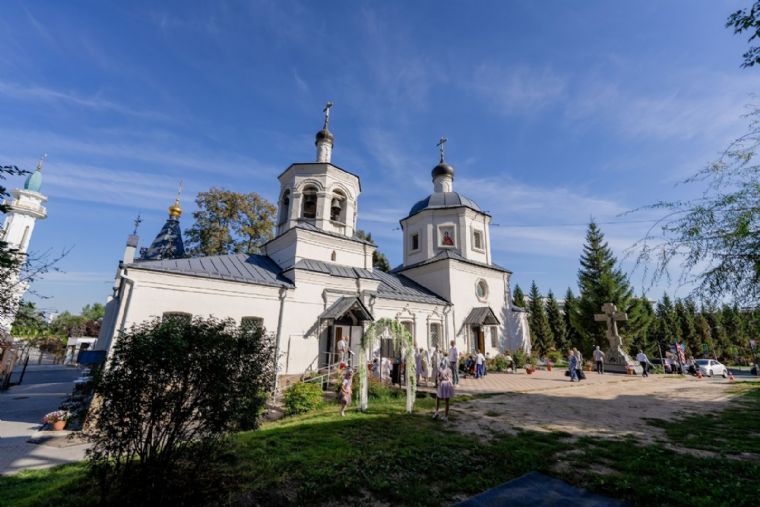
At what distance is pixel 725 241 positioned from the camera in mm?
6570

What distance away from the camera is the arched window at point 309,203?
62.8 feet

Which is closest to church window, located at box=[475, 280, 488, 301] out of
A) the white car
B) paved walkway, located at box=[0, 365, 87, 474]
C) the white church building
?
the white church building

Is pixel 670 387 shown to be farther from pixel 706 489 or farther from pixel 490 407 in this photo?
pixel 706 489

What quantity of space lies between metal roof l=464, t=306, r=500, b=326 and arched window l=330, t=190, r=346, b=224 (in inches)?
417

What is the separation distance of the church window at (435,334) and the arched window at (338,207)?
28.3ft

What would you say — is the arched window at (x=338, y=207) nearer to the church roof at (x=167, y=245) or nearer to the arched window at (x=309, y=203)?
the arched window at (x=309, y=203)

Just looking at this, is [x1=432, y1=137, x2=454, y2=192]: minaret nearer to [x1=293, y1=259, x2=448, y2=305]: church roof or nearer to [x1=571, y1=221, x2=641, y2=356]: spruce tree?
[x1=293, y1=259, x2=448, y2=305]: church roof

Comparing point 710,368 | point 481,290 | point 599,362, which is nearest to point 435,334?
point 481,290

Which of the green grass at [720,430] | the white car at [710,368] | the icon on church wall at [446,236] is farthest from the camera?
the icon on church wall at [446,236]

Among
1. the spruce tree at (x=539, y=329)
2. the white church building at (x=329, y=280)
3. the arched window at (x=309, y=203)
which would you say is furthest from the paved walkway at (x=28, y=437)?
the spruce tree at (x=539, y=329)

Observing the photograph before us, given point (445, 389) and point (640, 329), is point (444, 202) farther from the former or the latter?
point (640, 329)

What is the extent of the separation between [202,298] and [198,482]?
1026 centimetres

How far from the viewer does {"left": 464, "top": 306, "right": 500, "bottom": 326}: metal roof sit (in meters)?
21.9

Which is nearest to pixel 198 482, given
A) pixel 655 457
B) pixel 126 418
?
pixel 126 418
